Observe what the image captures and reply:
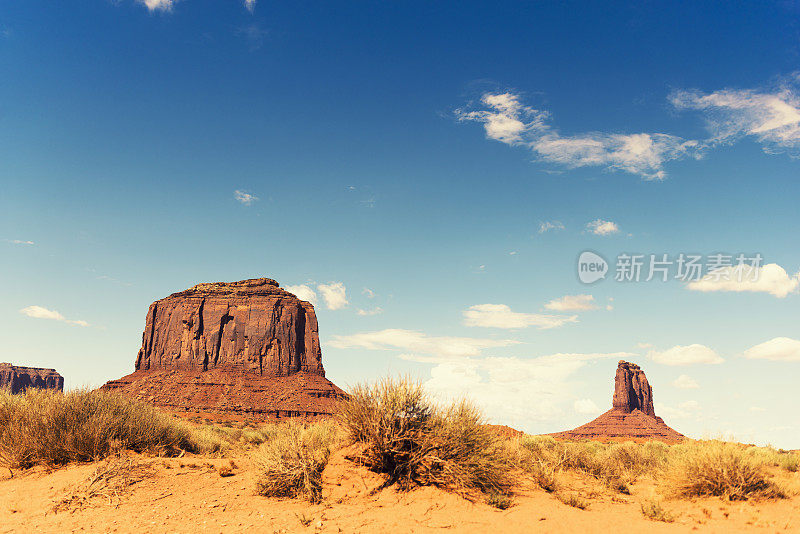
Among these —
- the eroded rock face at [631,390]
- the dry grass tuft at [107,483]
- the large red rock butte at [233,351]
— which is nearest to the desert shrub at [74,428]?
the dry grass tuft at [107,483]

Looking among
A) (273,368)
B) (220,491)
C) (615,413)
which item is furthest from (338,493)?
(615,413)

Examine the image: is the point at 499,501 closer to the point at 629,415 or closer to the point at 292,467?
the point at 292,467

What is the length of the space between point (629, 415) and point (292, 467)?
121 m

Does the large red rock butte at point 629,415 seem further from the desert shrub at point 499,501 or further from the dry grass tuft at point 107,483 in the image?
the dry grass tuft at point 107,483

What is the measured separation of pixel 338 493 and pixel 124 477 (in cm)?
554

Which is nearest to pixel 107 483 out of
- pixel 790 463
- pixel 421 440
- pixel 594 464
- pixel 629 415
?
pixel 421 440

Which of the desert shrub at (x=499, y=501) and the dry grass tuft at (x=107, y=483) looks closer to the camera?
the desert shrub at (x=499, y=501)

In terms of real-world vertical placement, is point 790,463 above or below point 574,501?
below

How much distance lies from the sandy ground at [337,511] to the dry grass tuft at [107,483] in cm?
11

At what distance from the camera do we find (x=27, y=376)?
15000cm

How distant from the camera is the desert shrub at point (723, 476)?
10.8 metres

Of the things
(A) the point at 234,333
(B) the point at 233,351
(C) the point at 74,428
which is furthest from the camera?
(A) the point at 234,333

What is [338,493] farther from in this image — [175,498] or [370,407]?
[175,498]

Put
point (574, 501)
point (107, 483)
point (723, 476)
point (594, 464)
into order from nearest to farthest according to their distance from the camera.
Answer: point (574, 501) → point (107, 483) → point (723, 476) → point (594, 464)
